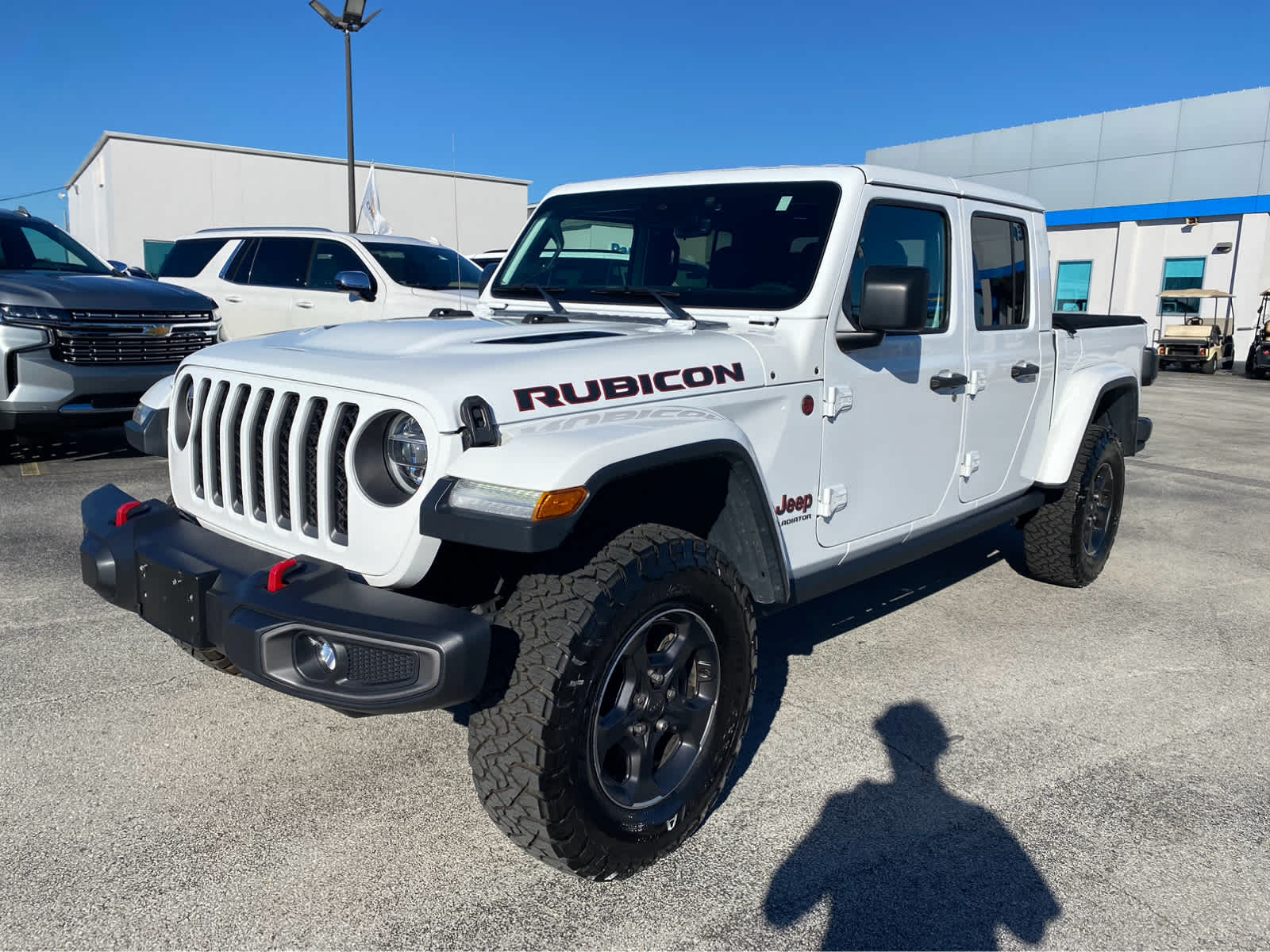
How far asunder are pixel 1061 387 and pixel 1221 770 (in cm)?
206

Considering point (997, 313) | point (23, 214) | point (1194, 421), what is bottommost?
point (1194, 421)

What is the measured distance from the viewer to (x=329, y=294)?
8.96m

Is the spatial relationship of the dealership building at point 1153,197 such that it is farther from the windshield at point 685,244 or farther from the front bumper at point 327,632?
the front bumper at point 327,632

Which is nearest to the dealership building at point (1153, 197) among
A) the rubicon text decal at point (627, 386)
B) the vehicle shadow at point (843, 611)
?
the vehicle shadow at point (843, 611)

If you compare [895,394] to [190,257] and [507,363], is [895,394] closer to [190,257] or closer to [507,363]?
[507,363]

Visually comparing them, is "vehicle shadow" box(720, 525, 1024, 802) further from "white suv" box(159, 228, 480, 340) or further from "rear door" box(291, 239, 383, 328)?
"rear door" box(291, 239, 383, 328)

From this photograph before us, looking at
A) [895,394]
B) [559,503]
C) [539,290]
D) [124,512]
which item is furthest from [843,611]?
[124,512]

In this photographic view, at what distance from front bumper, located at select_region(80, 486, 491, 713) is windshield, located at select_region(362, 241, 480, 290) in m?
6.69

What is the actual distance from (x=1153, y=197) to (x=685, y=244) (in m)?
30.2

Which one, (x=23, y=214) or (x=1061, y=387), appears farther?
(x=23, y=214)

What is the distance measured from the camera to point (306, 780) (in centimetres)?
297

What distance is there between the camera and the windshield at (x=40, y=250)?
24.6 ft

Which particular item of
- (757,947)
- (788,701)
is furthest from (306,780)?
(788,701)

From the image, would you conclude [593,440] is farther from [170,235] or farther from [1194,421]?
[170,235]
